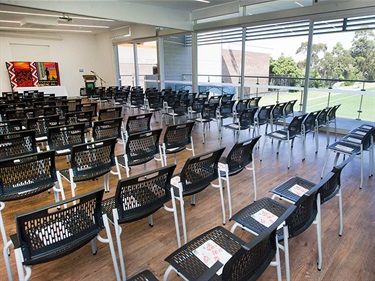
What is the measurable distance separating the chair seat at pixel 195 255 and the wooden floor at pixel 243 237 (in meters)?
0.59

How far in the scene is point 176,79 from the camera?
39.8 feet

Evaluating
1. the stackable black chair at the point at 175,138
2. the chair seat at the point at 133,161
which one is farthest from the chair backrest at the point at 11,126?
the stackable black chair at the point at 175,138

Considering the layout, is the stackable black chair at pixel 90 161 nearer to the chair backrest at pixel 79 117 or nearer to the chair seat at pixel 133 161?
the chair seat at pixel 133 161

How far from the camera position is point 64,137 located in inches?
141

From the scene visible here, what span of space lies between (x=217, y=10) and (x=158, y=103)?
4.19m

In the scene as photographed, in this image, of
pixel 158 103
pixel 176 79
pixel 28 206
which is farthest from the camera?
pixel 176 79

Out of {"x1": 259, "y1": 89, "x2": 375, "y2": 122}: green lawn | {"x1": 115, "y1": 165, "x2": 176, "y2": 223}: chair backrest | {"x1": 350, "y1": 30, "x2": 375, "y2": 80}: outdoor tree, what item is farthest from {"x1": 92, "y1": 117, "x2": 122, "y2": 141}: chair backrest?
{"x1": 350, "y1": 30, "x2": 375, "y2": 80}: outdoor tree

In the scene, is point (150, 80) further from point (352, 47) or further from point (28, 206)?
point (28, 206)

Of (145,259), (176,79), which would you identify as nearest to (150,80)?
(176,79)

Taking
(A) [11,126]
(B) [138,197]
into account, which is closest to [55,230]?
(B) [138,197]

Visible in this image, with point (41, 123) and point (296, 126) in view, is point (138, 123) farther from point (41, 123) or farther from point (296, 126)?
point (296, 126)

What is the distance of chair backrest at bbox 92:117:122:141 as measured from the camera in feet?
12.5

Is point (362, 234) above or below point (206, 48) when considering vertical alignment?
below

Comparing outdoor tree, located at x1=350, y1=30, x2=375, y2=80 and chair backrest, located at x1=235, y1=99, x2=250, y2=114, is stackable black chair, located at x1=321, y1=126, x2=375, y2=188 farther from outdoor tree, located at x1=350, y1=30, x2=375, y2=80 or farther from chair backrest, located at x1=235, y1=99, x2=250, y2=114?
outdoor tree, located at x1=350, y1=30, x2=375, y2=80
